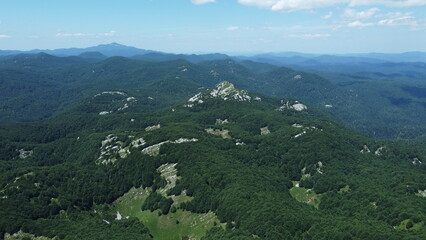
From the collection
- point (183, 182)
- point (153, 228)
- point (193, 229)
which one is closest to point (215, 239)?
point (193, 229)

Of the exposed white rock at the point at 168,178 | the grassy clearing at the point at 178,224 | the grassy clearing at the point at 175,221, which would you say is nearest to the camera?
the grassy clearing at the point at 178,224

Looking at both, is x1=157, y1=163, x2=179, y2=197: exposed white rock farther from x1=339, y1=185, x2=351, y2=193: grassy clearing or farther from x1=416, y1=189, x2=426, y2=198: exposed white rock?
x1=416, y1=189, x2=426, y2=198: exposed white rock

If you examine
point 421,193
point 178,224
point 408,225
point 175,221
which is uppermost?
point 408,225

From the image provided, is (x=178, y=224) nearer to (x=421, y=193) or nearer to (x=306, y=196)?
(x=306, y=196)

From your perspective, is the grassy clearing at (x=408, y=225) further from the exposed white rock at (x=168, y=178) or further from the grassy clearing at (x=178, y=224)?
the exposed white rock at (x=168, y=178)

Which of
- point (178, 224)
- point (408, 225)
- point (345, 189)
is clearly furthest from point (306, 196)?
point (178, 224)

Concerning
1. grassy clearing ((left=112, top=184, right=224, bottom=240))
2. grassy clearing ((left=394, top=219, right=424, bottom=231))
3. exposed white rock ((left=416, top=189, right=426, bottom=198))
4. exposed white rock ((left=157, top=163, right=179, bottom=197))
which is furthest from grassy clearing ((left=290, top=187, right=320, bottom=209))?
exposed white rock ((left=157, top=163, right=179, bottom=197))

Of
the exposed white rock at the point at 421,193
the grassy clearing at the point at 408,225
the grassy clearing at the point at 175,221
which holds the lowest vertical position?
the grassy clearing at the point at 175,221

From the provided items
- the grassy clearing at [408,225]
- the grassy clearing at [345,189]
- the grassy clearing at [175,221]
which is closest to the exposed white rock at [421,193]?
the grassy clearing at [345,189]

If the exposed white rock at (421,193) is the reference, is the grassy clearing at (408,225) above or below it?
above
